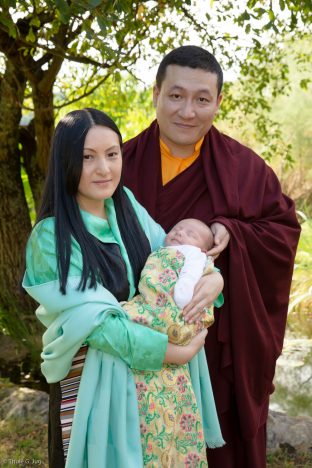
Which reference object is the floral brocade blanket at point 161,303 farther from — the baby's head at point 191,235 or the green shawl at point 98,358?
the baby's head at point 191,235

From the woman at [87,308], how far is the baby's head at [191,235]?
267 mm

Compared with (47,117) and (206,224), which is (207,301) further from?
(47,117)

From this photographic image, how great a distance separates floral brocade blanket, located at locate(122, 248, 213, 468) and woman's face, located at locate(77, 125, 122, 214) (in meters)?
0.29

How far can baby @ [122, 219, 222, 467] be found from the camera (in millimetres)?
2326

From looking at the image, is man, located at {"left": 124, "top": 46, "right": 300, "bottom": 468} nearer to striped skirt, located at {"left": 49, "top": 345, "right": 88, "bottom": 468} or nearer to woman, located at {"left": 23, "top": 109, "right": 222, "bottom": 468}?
woman, located at {"left": 23, "top": 109, "right": 222, "bottom": 468}

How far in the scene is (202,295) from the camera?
2.42 meters

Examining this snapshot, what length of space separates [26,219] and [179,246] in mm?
2991

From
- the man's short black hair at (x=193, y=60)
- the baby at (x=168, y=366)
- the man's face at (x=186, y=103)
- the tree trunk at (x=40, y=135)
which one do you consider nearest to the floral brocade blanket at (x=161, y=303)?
the baby at (x=168, y=366)

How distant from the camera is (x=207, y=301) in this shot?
243 centimetres

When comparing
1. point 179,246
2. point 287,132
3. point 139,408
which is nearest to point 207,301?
point 179,246

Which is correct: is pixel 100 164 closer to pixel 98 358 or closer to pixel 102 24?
pixel 102 24

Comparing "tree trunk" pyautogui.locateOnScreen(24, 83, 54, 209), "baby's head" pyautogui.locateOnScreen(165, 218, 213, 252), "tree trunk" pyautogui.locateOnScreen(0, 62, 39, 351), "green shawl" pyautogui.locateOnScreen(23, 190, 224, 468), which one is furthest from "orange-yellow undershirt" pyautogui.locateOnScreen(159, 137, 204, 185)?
"tree trunk" pyautogui.locateOnScreen(0, 62, 39, 351)

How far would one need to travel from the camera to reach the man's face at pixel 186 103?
2875mm

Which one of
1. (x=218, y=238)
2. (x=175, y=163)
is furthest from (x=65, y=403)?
(x=175, y=163)
